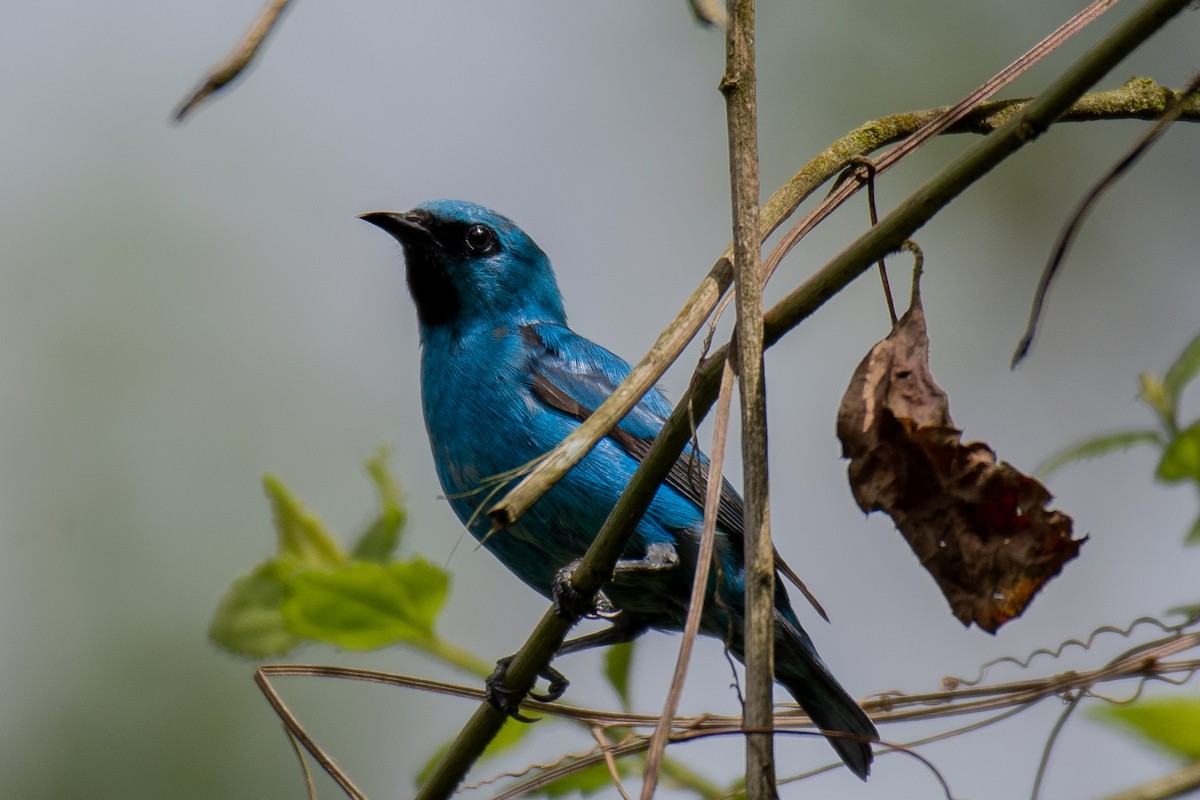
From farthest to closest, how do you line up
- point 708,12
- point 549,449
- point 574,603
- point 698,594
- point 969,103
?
point 549,449 < point 574,603 < point 969,103 < point 698,594 < point 708,12

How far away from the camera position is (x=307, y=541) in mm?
3684

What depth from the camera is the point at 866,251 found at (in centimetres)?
174

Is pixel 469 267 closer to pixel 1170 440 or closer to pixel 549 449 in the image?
pixel 549 449

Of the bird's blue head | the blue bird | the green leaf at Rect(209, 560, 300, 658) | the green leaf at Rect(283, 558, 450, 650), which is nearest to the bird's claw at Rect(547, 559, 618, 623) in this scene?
the blue bird

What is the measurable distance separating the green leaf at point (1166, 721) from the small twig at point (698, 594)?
1.05 meters

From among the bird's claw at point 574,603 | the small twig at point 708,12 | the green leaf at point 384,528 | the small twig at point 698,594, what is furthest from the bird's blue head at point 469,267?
the small twig at point 708,12

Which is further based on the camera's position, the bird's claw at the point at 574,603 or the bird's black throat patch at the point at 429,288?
the bird's black throat patch at the point at 429,288

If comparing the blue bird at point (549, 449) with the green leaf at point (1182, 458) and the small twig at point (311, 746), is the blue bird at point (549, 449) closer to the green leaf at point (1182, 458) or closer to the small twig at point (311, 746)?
the small twig at point (311, 746)

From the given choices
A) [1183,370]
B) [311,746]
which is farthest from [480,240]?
[1183,370]

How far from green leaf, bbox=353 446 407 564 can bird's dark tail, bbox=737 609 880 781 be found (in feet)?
5.97

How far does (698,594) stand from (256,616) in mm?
1745

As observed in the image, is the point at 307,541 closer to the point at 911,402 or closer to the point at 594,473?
the point at 594,473

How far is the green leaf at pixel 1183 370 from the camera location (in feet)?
8.52

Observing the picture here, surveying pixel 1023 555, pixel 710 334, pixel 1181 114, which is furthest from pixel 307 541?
pixel 1181 114
